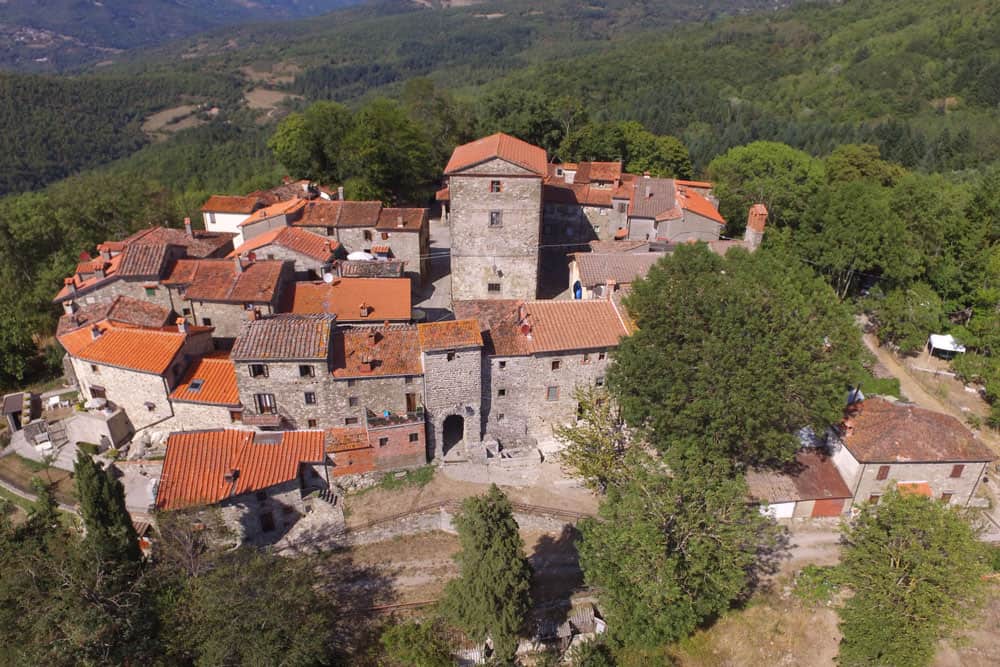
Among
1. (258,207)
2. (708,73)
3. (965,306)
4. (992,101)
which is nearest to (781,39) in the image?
(708,73)

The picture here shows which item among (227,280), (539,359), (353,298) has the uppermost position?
(227,280)

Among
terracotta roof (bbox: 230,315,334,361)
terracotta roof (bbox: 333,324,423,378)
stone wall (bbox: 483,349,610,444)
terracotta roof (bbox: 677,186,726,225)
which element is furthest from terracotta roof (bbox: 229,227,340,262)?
terracotta roof (bbox: 677,186,726,225)

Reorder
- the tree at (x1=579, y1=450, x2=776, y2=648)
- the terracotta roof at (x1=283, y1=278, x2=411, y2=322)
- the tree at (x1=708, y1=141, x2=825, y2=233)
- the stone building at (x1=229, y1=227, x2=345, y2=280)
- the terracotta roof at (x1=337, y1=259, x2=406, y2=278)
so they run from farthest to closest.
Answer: the tree at (x1=708, y1=141, x2=825, y2=233)
the stone building at (x1=229, y1=227, x2=345, y2=280)
the terracotta roof at (x1=337, y1=259, x2=406, y2=278)
the terracotta roof at (x1=283, y1=278, x2=411, y2=322)
the tree at (x1=579, y1=450, x2=776, y2=648)

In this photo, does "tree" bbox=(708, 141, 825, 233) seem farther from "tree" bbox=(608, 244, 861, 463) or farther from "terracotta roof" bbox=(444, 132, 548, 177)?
"tree" bbox=(608, 244, 861, 463)

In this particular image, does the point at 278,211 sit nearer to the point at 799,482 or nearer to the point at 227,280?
the point at 227,280

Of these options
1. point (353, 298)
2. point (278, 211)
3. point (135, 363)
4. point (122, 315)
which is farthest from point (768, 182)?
point (122, 315)

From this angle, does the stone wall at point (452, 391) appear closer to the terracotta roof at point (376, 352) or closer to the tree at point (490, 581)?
the terracotta roof at point (376, 352)
